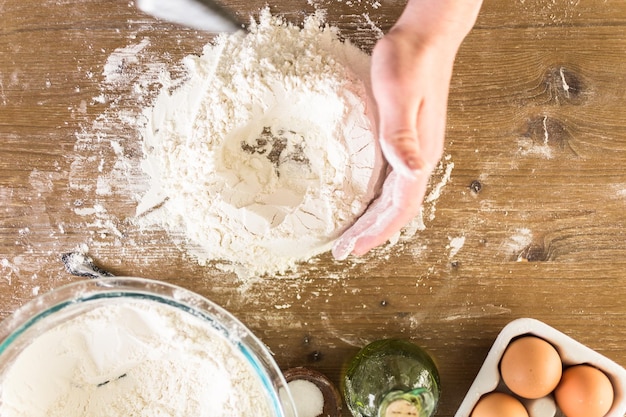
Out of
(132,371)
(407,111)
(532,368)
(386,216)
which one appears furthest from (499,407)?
(132,371)

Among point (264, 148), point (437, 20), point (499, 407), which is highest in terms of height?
point (437, 20)

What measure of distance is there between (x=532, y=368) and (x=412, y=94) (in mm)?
494

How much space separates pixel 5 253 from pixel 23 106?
0.93ft

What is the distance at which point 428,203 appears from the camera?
1011 millimetres

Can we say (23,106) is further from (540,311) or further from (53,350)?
(540,311)

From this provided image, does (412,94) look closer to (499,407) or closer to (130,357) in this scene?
(499,407)

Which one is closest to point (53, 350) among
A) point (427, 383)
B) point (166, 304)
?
point (166, 304)

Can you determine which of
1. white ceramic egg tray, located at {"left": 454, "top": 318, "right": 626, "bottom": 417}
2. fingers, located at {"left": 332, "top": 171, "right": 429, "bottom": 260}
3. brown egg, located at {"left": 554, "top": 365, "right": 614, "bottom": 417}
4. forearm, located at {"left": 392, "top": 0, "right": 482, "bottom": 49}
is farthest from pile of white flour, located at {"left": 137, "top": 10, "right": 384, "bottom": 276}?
brown egg, located at {"left": 554, "top": 365, "right": 614, "bottom": 417}

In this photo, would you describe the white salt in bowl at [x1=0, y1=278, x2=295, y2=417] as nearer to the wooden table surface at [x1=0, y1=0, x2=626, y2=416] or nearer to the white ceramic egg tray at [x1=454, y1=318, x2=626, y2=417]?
the wooden table surface at [x1=0, y1=0, x2=626, y2=416]

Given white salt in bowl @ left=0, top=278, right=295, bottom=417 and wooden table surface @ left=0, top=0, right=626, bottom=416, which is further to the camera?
wooden table surface @ left=0, top=0, right=626, bottom=416

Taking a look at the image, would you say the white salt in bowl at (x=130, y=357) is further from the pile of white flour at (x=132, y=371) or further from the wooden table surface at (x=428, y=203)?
the wooden table surface at (x=428, y=203)

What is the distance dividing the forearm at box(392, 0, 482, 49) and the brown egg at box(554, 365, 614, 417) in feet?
1.96

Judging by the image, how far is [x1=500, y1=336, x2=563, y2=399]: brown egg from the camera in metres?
0.89

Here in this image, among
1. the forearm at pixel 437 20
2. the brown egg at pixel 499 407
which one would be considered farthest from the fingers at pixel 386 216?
the brown egg at pixel 499 407
